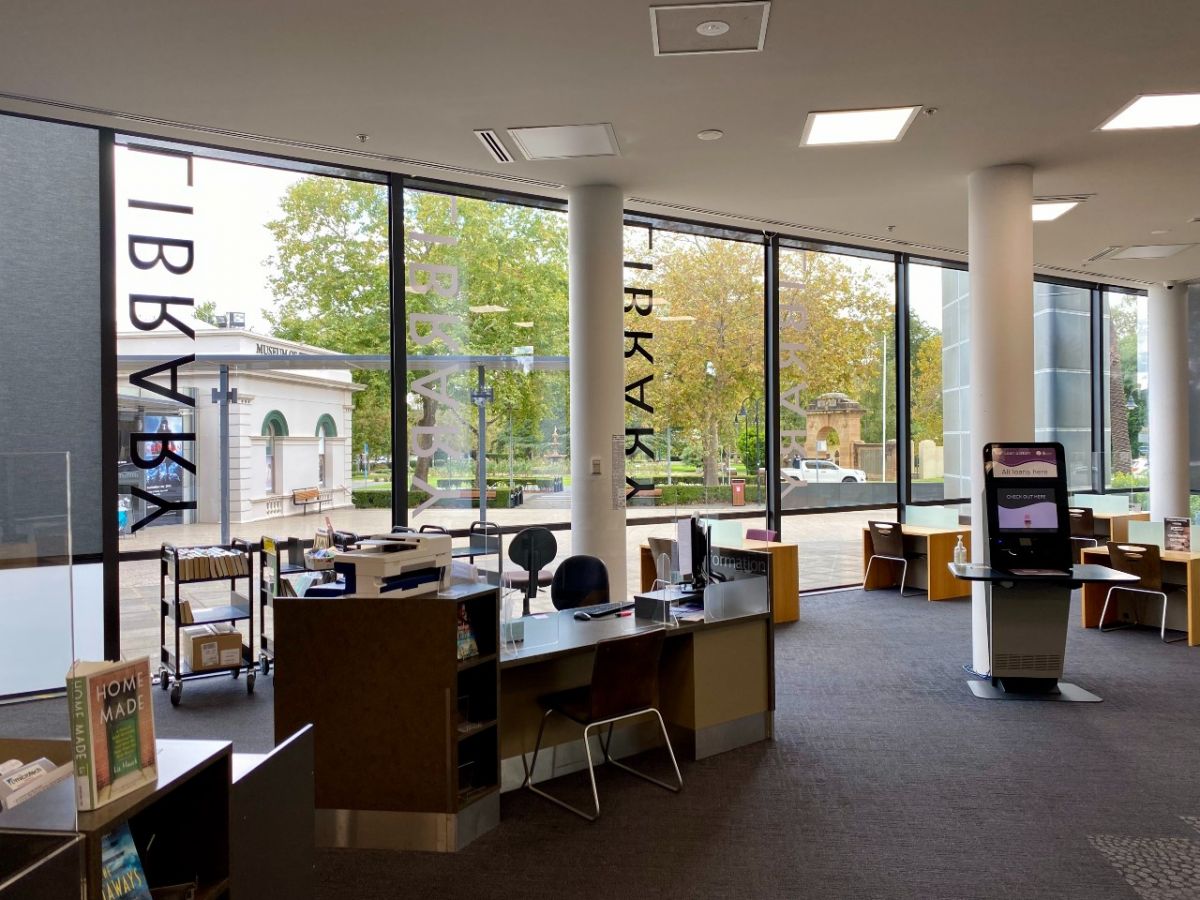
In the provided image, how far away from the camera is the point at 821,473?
975 cm

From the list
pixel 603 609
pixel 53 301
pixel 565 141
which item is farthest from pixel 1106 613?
pixel 53 301

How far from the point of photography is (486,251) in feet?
24.7

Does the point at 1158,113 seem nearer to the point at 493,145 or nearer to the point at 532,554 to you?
the point at 493,145

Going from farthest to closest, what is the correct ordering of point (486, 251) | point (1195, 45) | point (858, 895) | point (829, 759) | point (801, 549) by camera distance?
point (801, 549)
point (486, 251)
point (829, 759)
point (1195, 45)
point (858, 895)

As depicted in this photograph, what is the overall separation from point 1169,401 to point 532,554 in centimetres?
898

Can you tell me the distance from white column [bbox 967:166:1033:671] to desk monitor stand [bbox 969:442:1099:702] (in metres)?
0.32

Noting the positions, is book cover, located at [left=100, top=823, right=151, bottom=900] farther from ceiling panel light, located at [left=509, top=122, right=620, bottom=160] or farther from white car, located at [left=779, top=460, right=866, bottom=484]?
white car, located at [left=779, top=460, right=866, bottom=484]

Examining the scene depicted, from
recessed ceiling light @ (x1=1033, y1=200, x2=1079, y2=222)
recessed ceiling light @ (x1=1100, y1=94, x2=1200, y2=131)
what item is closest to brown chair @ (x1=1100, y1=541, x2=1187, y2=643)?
recessed ceiling light @ (x1=1033, y1=200, x2=1079, y2=222)

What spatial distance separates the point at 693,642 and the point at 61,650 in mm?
3097

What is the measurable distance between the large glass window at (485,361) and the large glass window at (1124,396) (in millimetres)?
8827

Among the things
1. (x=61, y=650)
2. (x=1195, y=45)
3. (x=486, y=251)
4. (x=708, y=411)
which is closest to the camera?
(x=61, y=650)

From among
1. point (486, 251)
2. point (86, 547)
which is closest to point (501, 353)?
point (486, 251)

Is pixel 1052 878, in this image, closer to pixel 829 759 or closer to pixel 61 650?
pixel 829 759

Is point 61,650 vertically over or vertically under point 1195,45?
under
